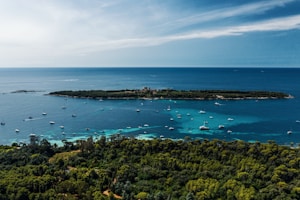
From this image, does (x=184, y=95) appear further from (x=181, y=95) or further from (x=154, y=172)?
(x=154, y=172)

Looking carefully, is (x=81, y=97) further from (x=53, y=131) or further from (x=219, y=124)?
(x=219, y=124)

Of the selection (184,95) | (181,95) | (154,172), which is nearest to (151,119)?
(181,95)

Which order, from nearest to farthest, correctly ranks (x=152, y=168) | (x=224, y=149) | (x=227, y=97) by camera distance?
(x=152, y=168) → (x=224, y=149) → (x=227, y=97)

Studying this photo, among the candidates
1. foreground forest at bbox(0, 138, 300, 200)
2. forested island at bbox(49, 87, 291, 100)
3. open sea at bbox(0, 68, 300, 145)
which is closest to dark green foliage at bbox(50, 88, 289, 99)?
forested island at bbox(49, 87, 291, 100)

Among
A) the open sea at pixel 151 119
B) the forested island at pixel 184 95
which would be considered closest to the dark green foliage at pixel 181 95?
the forested island at pixel 184 95

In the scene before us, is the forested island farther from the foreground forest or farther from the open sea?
the foreground forest

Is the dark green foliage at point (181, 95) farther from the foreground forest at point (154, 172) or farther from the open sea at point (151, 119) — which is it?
the foreground forest at point (154, 172)

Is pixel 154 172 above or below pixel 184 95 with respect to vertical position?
below

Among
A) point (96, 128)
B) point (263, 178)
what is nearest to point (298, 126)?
point (263, 178)
